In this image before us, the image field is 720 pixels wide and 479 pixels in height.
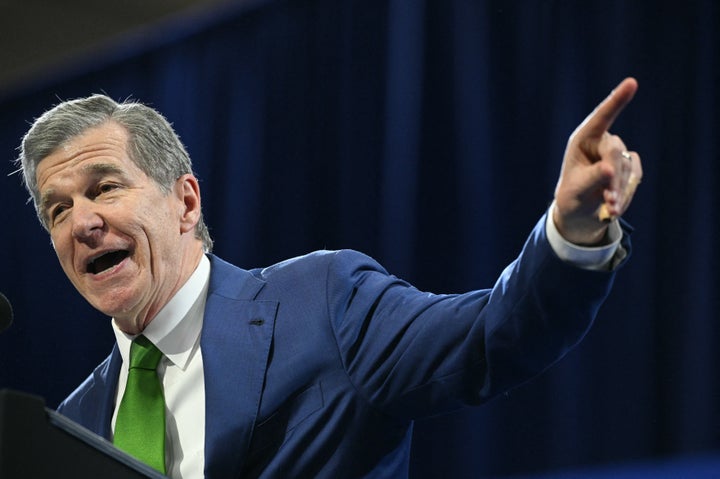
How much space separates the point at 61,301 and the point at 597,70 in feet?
8.91

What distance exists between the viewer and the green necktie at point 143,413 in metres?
1.54

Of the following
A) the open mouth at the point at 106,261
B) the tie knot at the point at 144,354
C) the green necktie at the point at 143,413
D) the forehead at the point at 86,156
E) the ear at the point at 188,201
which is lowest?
the green necktie at the point at 143,413

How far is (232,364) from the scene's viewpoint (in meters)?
1.54

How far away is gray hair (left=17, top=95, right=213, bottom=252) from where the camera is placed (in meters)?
1.76

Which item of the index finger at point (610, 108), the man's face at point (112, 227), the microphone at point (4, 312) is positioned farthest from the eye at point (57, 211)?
the index finger at point (610, 108)

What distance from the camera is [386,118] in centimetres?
329

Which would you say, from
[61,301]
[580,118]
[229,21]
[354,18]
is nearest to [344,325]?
[580,118]

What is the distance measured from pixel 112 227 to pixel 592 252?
2.78 ft

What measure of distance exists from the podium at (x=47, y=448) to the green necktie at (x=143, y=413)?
0.53 meters

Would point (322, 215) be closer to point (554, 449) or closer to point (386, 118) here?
point (386, 118)

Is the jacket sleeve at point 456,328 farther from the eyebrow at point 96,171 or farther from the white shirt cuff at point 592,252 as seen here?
the eyebrow at point 96,171

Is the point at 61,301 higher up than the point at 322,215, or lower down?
lower down

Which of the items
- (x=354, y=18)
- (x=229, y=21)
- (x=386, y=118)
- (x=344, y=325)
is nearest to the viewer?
(x=344, y=325)

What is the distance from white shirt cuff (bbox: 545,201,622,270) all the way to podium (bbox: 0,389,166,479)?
0.50 metres
